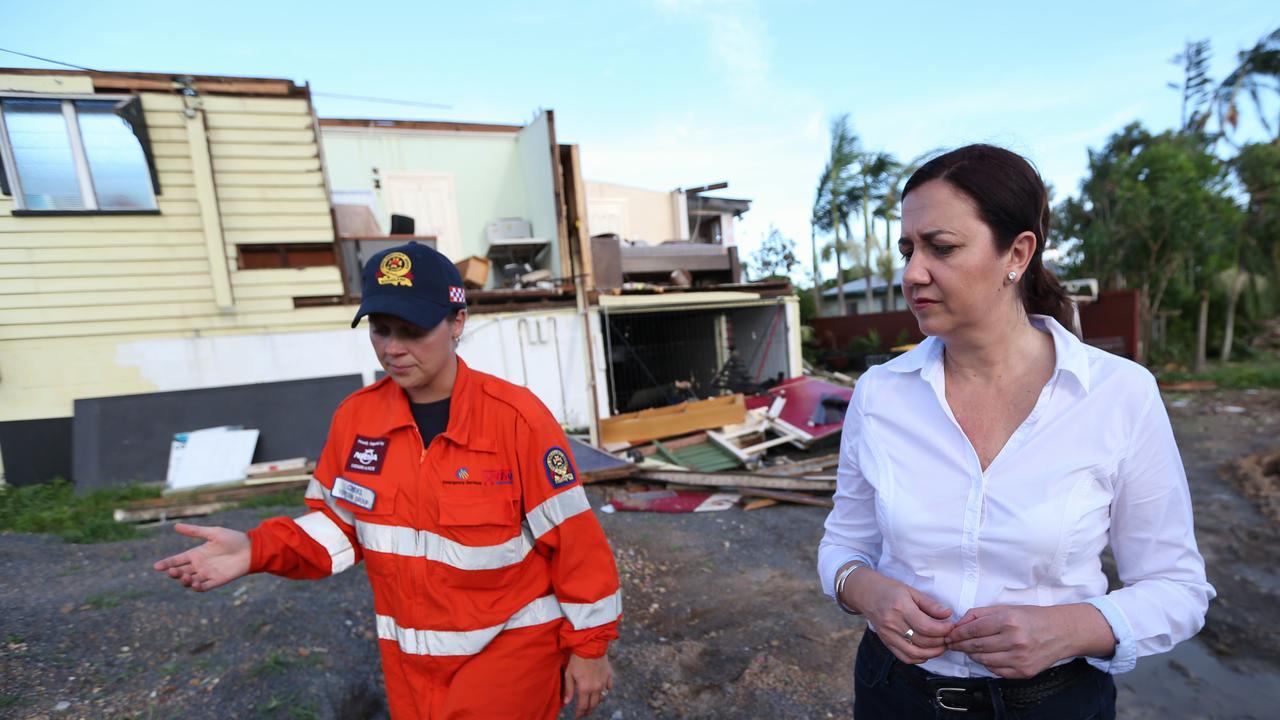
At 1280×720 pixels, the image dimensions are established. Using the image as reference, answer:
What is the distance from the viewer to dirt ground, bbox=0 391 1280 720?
106 inches

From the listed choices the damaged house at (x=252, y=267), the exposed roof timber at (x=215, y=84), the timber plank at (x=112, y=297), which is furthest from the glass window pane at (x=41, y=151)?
the exposed roof timber at (x=215, y=84)

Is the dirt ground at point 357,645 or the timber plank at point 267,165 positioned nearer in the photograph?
the dirt ground at point 357,645

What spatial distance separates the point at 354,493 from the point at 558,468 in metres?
0.63

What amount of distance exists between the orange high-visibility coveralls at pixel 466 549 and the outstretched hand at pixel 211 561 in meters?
0.05

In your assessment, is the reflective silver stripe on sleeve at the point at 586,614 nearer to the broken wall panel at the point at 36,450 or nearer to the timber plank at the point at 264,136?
the broken wall panel at the point at 36,450

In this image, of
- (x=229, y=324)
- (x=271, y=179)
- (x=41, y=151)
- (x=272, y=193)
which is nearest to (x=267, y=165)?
(x=271, y=179)

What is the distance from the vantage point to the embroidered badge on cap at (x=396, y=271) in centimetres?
165

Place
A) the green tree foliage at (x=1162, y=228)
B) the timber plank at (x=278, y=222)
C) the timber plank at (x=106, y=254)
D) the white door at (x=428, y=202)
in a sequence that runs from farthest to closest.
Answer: the green tree foliage at (x=1162, y=228) < the white door at (x=428, y=202) < the timber plank at (x=278, y=222) < the timber plank at (x=106, y=254)

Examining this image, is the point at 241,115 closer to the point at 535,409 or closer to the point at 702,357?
the point at 535,409

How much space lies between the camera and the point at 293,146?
7660 millimetres

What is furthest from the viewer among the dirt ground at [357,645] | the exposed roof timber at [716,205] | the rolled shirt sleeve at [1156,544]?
the exposed roof timber at [716,205]

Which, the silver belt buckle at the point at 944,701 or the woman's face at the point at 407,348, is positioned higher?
the woman's face at the point at 407,348

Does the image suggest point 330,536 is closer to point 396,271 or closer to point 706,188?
point 396,271

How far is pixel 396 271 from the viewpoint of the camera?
1664mm
